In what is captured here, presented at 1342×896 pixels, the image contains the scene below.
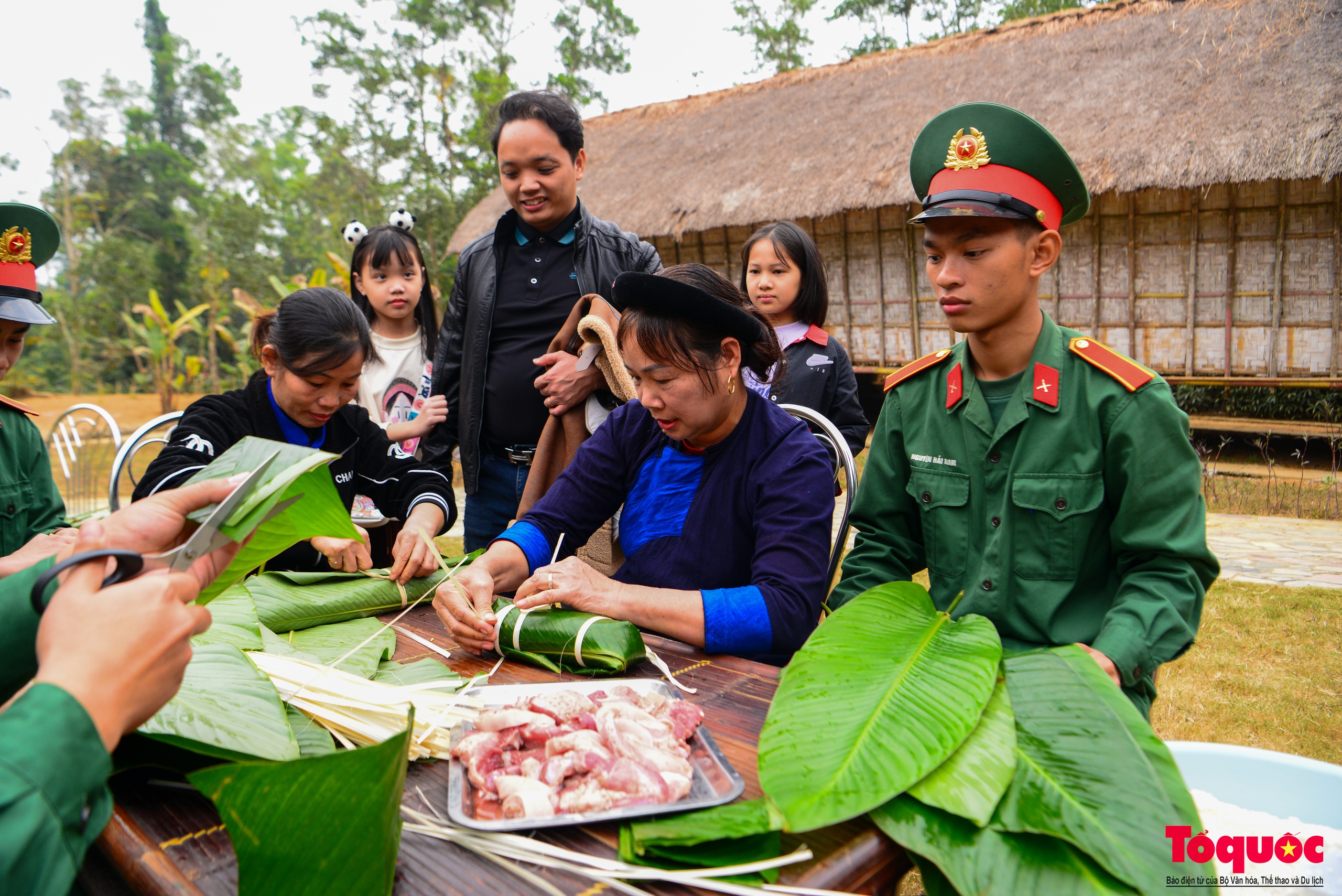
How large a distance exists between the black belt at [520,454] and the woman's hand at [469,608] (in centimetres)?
124

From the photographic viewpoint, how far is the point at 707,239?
10984mm

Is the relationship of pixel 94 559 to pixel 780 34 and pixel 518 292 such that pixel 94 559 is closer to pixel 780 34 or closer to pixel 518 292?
pixel 518 292

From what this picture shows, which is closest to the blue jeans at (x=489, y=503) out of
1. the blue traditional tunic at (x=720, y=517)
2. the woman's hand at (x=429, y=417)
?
the woman's hand at (x=429, y=417)

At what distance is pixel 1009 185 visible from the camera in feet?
5.79

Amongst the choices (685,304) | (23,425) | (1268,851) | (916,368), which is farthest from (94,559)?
(23,425)

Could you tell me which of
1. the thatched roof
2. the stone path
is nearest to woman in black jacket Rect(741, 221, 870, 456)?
the stone path

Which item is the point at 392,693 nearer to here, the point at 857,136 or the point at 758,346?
the point at 758,346

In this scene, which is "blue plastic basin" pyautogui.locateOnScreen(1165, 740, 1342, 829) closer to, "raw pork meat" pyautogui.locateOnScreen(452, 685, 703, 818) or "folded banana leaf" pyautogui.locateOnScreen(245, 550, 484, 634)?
"raw pork meat" pyautogui.locateOnScreen(452, 685, 703, 818)

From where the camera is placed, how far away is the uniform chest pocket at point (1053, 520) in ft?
5.62

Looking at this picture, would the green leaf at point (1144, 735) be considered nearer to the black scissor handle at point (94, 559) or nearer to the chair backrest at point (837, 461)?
the chair backrest at point (837, 461)

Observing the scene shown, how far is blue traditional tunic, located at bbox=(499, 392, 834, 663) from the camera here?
1822mm

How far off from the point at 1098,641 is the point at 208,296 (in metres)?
22.0

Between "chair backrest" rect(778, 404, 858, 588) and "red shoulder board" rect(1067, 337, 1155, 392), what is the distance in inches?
26.1

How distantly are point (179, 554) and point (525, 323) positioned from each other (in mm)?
2259
